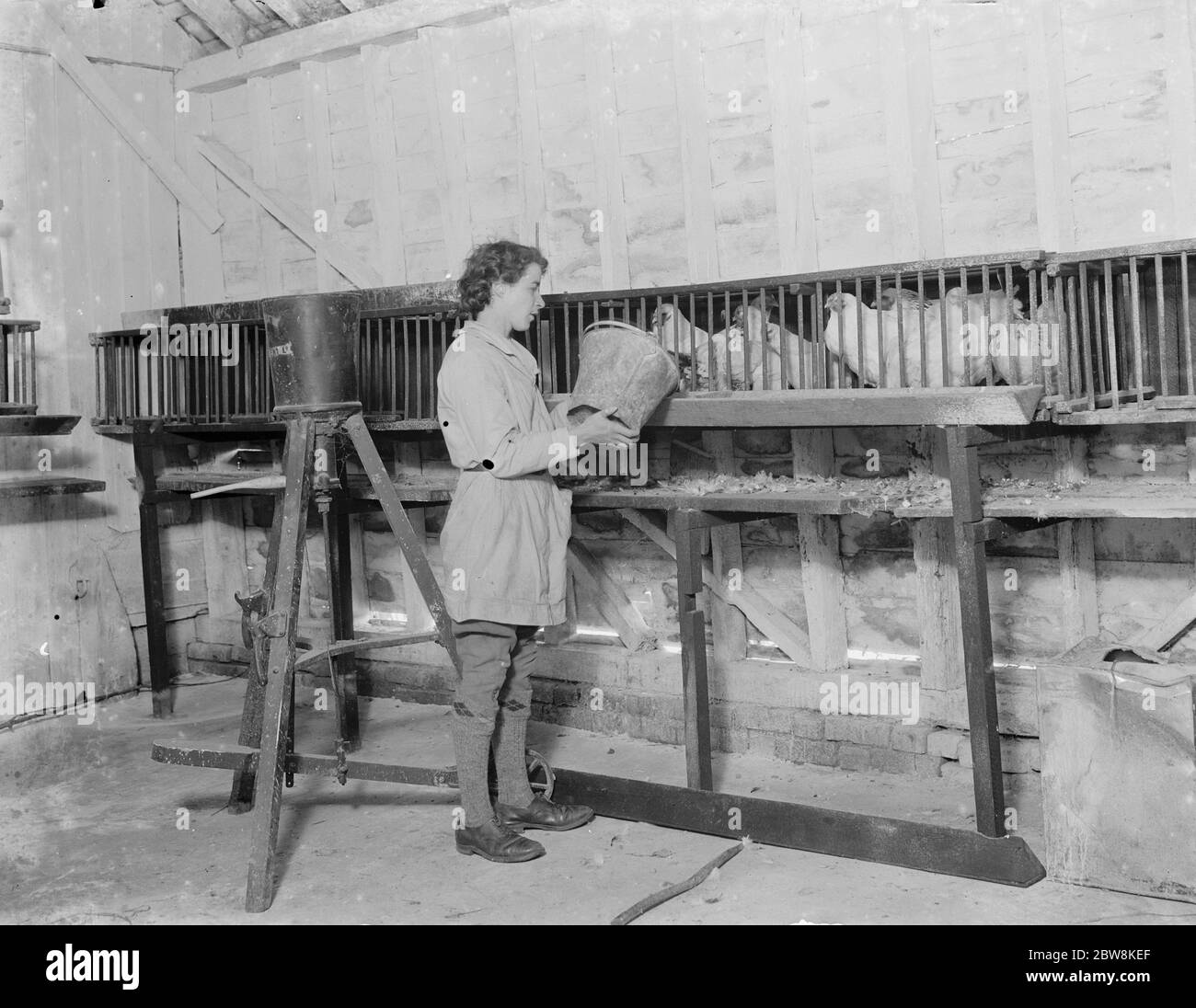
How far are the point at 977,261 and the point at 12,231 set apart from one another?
4412 mm

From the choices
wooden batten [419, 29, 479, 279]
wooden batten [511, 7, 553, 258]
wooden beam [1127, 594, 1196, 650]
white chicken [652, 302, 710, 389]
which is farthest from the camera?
wooden batten [419, 29, 479, 279]

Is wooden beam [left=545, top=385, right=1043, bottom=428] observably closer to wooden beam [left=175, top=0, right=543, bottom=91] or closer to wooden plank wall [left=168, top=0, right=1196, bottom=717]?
wooden plank wall [left=168, top=0, right=1196, bottom=717]

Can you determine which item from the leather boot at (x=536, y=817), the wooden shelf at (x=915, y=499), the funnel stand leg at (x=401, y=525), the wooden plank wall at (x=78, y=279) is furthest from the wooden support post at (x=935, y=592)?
the wooden plank wall at (x=78, y=279)

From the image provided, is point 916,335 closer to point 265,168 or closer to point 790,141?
point 790,141

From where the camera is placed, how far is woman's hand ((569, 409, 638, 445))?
12.9 feet

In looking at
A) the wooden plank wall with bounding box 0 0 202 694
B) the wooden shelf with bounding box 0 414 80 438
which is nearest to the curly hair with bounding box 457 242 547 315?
the wooden shelf with bounding box 0 414 80 438

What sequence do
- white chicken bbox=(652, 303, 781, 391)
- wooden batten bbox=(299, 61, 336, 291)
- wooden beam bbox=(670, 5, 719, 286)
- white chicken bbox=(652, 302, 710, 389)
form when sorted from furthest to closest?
1. wooden batten bbox=(299, 61, 336, 291)
2. wooden beam bbox=(670, 5, 719, 286)
3. white chicken bbox=(652, 302, 710, 389)
4. white chicken bbox=(652, 303, 781, 391)

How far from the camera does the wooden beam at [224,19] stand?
6.16 meters

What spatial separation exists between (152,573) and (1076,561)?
4.07 metres

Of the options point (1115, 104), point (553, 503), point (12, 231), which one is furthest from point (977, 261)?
point (12, 231)

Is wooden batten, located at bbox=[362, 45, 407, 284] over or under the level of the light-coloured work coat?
over

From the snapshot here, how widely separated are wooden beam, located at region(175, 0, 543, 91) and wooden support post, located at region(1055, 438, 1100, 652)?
2.79 meters

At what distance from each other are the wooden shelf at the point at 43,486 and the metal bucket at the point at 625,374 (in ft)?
9.56

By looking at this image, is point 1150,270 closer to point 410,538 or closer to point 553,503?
point 553,503
